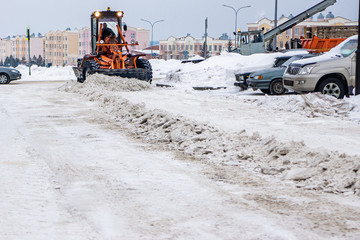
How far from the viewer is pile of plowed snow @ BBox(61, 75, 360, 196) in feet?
20.1

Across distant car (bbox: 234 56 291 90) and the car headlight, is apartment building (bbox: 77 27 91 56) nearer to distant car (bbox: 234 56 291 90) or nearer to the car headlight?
distant car (bbox: 234 56 291 90)

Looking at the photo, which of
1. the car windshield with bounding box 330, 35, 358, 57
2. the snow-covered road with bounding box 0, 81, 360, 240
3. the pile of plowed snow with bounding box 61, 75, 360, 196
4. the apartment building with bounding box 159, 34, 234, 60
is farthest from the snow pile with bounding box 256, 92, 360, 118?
the apartment building with bounding box 159, 34, 234, 60

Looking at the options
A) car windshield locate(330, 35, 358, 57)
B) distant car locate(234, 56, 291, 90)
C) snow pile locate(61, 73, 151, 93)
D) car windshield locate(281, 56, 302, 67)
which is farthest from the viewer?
snow pile locate(61, 73, 151, 93)

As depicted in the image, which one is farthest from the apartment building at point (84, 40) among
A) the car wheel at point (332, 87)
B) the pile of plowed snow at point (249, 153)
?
the pile of plowed snow at point (249, 153)

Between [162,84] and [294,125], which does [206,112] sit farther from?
[162,84]

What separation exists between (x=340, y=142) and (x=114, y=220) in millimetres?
5212

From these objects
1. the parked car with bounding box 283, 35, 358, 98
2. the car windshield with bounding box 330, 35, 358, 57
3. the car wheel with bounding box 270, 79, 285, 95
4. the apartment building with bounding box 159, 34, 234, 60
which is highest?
the apartment building with bounding box 159, 34, 234, 60

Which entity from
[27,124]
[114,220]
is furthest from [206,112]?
[114,220]

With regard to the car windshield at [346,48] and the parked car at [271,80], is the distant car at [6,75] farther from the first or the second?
the car windshield at [346,48]

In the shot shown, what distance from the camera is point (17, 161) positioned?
7414 millimetres

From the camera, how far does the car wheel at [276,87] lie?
1884 centimetres

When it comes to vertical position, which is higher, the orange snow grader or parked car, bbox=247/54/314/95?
the orange snow grader

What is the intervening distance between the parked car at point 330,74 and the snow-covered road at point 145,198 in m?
7.72

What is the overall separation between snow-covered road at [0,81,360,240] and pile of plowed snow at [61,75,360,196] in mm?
174
